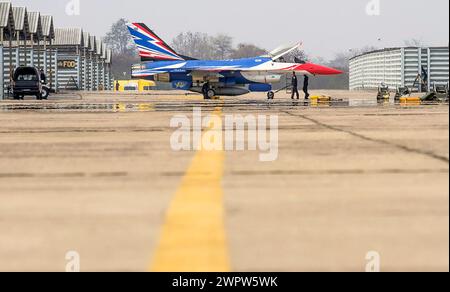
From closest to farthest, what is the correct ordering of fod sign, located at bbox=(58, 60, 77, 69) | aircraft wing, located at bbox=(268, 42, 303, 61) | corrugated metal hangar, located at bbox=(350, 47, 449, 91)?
aircraft wing, located at bbox=(268, 42, 303, 61)
corrugated metal hangar, located at bbox=(350, 47, 449, 91)
fod sign, located at bbox=(58, 60, 77, 69)

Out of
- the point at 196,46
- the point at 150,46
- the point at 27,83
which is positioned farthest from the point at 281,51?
the point at 196,46

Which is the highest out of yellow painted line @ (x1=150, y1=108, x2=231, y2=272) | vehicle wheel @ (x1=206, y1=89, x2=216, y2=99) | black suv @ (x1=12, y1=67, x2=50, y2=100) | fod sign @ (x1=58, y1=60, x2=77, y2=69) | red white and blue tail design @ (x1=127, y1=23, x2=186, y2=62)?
fod sign @ (x1=58, y1=60, x2=77, y2=69)

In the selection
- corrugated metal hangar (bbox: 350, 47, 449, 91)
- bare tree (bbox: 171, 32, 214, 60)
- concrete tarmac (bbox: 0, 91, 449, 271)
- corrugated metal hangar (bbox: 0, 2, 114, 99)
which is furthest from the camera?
bare tree (bbox: 171, 32, 214, 60)

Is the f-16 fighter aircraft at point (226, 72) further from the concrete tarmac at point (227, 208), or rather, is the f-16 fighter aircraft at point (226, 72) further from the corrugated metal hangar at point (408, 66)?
the concrete tarmac at point (227, 208)

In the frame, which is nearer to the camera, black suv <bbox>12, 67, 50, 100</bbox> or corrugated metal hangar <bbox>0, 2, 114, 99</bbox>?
black suv <bbox>12, 67, 50, 100</bbox>

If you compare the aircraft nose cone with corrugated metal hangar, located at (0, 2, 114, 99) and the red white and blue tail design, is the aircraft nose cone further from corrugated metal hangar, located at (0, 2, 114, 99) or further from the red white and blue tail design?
corrugated metal hangar, located at (0, 2, 114, 99)

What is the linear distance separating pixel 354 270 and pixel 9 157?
225 inches

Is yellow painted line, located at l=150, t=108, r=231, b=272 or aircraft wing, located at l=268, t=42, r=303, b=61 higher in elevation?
aircraft wing, located at l=268, t=42, r=303, b=61

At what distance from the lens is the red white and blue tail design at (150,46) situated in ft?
127

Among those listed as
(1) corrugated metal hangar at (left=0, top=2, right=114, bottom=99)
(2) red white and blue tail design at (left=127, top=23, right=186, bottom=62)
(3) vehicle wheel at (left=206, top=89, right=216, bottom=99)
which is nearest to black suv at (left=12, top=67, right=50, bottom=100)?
(1) corrugated metal hangar at (left=0, top=2, right=114, bottom=99)

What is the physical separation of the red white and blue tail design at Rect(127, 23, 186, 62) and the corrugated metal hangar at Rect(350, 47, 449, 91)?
21937 mm

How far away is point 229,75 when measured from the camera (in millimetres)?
35750

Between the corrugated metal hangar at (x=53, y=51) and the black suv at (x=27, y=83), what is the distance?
4787mm

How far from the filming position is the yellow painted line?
322 cm
